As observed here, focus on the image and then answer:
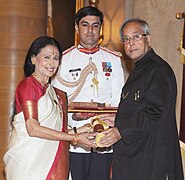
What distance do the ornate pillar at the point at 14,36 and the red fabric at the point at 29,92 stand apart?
1.96 m

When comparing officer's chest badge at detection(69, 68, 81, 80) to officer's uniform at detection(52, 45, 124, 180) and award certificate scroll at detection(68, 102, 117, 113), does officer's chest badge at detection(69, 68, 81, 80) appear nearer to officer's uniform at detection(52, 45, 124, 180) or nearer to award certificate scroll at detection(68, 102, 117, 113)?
officer's uniform at detection(52, 45, 124, 180)

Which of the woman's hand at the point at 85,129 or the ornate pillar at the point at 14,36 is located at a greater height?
the ornate pillar at the point at 14,36

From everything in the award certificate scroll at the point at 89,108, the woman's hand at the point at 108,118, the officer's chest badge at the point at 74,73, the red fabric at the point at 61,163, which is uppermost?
the officer's chest badge at the point at 74,73

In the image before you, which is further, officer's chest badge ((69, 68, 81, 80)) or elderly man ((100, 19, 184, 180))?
officer's chest badge ((69, 68, 81, 80))

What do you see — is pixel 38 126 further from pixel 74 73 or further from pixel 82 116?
pixel 74 73

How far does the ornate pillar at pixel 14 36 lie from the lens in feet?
15.0

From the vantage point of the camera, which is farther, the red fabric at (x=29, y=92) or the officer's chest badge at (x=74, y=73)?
the officer's chest badge at (x=74, y=73)

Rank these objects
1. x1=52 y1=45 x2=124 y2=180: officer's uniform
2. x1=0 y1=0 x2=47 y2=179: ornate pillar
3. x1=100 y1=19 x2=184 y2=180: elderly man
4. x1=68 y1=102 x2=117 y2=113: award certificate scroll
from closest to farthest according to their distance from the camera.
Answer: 1. x1=100 y1=19 x2=184 y2=180: elderly man
2. x1=68 y1=102 x2=117 y2=113: award certificate scroll
3. x1=52 y1=45 x2=124 y2=180: officer's uniform
4. x1=0 y1=0 x2=47 y2=179: ornate pillar

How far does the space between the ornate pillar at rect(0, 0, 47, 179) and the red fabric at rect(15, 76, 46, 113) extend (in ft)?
6.43

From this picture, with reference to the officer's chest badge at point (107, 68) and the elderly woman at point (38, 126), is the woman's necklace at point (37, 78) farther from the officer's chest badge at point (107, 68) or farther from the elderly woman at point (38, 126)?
the officer's chest badge at point (107, 68)

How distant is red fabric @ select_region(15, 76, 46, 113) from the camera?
2.60m

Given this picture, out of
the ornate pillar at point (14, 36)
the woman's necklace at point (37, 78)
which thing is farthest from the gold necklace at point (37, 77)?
the ornate pillar at point (14, 36)

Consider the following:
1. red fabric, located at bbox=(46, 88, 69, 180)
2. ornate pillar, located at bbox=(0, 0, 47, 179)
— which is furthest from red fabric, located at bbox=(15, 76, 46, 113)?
ornate pillar, located at bbox=(0, 0, 47, 179)

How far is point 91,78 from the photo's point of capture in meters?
3.35
